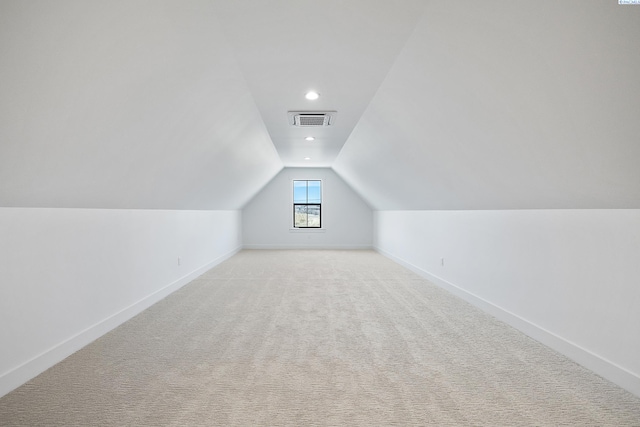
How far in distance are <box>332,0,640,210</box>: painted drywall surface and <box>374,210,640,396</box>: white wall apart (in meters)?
0.21

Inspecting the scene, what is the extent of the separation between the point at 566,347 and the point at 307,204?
8.12 metres

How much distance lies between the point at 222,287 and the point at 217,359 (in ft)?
8.62

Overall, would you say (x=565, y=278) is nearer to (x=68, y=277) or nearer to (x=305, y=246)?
(x=68, y=277)

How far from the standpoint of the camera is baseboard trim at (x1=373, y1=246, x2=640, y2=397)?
2.20 metres

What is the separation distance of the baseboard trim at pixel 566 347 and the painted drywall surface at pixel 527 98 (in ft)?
3.40

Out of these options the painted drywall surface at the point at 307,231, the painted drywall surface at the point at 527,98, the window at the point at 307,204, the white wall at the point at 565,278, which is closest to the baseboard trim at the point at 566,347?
the white wall at the point at 565,278

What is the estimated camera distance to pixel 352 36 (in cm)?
229

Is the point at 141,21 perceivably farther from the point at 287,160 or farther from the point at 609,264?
the point at 287,160

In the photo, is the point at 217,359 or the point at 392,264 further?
the point at 392,264

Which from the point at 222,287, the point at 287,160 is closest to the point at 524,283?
the point at 222,287

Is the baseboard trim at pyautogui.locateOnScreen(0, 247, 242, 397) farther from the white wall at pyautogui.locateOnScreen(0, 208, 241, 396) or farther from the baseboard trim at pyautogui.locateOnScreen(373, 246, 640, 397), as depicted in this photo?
the baseboard trim at pyautogui.locateOnScreen(373, 246, 640, 397)

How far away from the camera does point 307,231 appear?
1032 cm

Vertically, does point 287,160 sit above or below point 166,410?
above

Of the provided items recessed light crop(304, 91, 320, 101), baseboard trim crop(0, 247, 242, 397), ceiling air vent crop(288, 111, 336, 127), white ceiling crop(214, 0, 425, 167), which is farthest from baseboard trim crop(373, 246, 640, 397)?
baseboard trim crop(0, 247, 242, 397)
